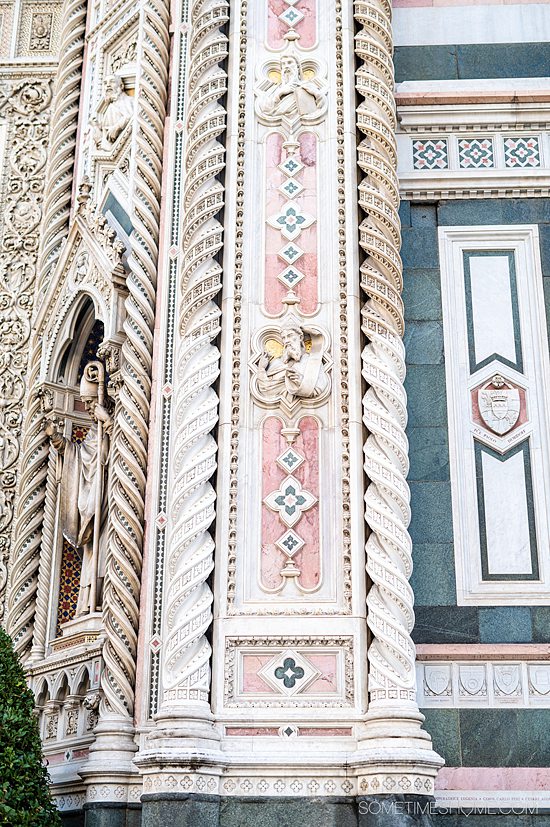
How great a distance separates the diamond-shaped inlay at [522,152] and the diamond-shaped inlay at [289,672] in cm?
454

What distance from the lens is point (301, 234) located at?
933 cm

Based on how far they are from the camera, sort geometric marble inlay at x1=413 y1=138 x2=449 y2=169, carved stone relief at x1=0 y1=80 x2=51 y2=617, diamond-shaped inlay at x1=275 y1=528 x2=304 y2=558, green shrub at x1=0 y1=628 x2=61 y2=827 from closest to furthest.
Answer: green shrub at x1=0 y1=628 x2=61 y2=827
diamond-shaped inlay at x1=275 y1=528 x2=304 y2=558
geometric marble inlay at x1=413 y1=138 x2=449 y2=169
carved stone relief at x1=0 y1=80 x2=51 y2=617

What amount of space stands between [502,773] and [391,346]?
305 cm

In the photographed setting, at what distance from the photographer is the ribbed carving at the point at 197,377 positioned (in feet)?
27.5

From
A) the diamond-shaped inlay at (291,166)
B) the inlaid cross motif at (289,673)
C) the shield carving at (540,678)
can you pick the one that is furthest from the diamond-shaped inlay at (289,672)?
the diamond-shaped inlay at (291,166)

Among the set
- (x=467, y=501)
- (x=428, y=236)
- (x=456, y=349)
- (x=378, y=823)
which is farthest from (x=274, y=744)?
(x=428, y=236)

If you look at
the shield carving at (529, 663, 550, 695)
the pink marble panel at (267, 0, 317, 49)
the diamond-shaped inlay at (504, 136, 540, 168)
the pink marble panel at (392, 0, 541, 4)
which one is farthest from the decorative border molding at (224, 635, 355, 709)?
the pink marble panel at (392, 0, 541, 4)

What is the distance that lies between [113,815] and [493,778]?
258cm

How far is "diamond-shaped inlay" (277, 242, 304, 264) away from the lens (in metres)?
9.26

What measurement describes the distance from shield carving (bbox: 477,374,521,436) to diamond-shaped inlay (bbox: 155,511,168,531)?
2569 millimetres

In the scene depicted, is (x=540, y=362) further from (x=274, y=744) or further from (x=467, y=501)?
(x=274, y=744)

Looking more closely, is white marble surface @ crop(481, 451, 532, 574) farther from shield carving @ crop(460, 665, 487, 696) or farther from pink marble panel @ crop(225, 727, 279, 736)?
pink marble panel @ crop(225, 727, 279, 736)

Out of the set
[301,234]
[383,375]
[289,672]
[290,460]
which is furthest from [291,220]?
[289,672]

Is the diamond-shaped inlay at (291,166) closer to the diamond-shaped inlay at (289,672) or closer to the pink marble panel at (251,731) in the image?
the diamond-shaped inlay at (289,672)
